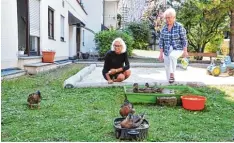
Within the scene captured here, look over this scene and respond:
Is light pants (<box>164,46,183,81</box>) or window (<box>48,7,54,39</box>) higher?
window (<box>48,7,54,39</box>)

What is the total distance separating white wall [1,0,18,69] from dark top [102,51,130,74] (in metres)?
2.98

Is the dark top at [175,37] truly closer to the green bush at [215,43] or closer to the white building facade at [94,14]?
the green bush at [215,43]

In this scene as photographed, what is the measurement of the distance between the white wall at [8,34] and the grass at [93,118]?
224cm

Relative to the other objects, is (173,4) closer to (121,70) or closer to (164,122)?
(121,70)

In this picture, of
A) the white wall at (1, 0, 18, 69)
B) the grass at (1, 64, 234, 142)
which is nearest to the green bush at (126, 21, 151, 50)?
the white wall at (1, 0, 18, 69)

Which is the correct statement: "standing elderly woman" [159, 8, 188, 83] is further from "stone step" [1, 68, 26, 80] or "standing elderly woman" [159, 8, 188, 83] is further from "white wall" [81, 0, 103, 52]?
"white wall" [81, 0, 103, 52]

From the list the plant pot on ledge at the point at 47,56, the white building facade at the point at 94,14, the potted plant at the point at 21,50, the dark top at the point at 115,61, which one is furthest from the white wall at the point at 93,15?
the dark top at the point at 115,61

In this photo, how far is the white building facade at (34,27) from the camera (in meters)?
8.01

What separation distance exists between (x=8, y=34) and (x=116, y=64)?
135 inches

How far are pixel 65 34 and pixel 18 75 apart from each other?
836 centimetres

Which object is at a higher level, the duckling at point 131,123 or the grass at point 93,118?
the duckling at point 131,123

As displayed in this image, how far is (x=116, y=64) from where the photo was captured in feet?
21.0

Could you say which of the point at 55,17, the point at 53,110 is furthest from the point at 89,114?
the point at 55,17

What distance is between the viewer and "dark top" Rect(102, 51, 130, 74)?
20.5 feet
